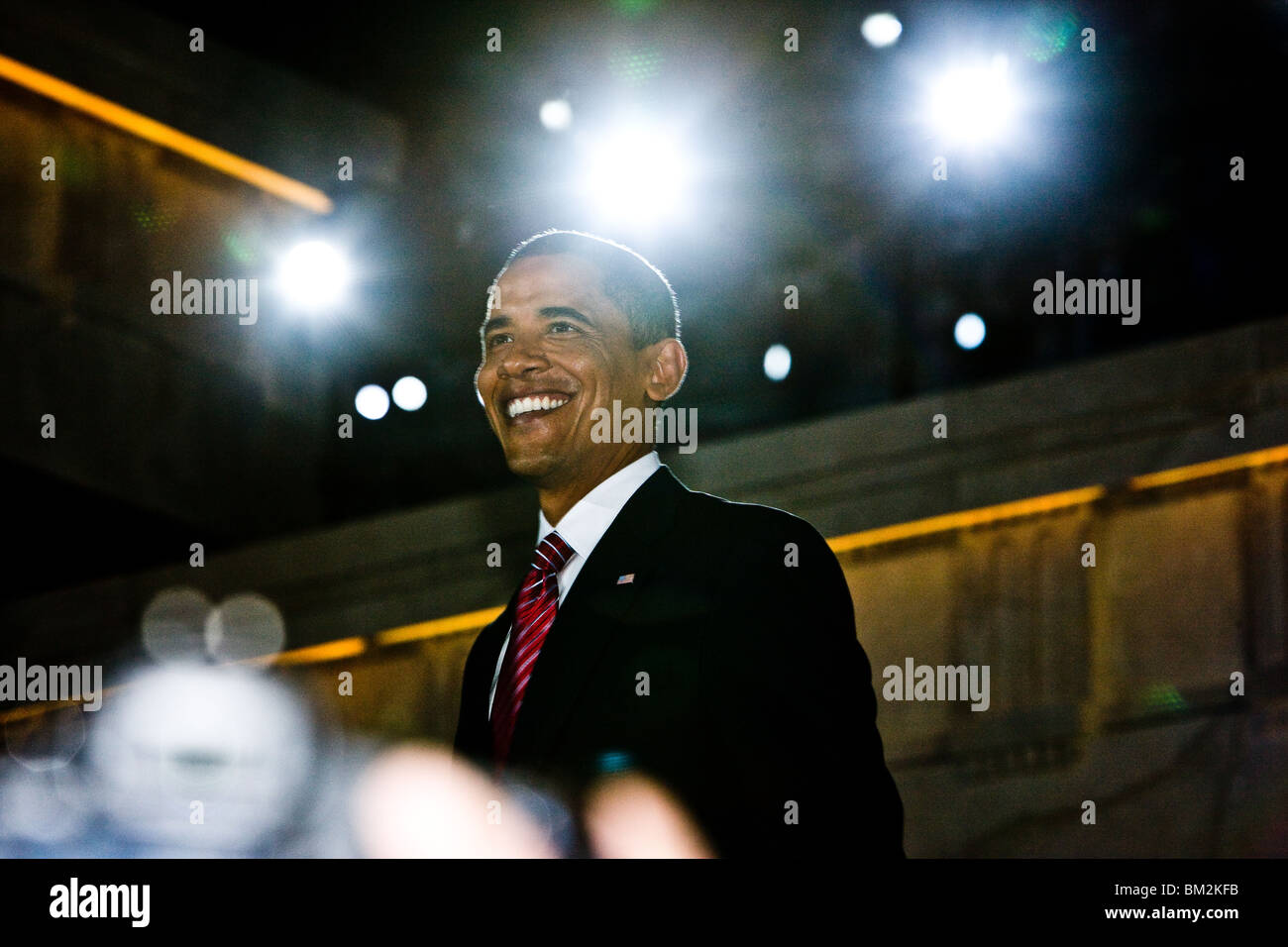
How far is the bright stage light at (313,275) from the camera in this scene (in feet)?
28.3

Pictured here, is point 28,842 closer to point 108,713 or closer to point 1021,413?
point 108,713

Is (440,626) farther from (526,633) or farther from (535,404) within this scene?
(526,633)

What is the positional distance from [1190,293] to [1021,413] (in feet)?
3.08

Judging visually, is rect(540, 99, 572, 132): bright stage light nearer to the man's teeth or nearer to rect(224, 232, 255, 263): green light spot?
rect(224, 232, 255, 263): green light spot

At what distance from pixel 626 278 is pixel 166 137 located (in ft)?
21.4

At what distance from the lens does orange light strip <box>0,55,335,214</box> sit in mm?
8406

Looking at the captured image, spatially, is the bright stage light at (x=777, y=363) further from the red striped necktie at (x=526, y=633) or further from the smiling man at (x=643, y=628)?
the red striped necktie at (x=526, y=633)

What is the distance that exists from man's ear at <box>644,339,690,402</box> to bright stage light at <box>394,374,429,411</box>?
490cm

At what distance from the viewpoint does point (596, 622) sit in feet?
9.59

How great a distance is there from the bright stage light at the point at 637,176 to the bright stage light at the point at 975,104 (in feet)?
4.61

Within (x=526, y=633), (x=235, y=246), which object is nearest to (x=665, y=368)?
(x=526, y=633)

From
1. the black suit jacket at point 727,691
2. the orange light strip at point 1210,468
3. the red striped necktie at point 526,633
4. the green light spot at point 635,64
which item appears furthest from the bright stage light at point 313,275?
the black suit jacket at point 727,691

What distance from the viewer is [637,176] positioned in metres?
7.83

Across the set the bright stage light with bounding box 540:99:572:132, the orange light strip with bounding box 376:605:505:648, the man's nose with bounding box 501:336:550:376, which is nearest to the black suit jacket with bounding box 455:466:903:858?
the man's nose with bounding box 501:336:550:376
